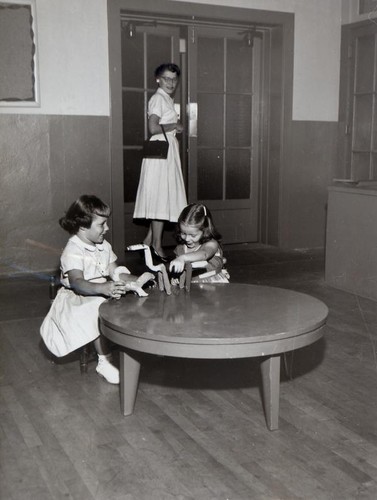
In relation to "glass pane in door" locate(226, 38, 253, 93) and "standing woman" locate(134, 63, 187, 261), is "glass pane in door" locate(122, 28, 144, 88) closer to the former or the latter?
"standing woman" locate(134, 63, 187, 261)

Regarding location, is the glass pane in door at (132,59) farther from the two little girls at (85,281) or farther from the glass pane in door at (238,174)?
the two little girls at (85,281)

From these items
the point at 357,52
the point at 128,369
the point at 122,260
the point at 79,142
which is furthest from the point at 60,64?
the point at 128,369

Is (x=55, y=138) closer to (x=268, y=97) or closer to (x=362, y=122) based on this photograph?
(x=268, y=97)

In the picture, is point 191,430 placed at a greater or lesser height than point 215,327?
lesser

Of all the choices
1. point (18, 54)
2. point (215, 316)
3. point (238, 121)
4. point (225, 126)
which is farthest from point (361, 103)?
point (215, 316)

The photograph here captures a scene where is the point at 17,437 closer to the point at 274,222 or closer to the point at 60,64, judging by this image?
the point at 60,64

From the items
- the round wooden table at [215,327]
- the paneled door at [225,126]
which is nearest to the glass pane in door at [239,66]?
the paneled door at [225,126]

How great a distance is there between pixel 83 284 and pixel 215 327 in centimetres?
75

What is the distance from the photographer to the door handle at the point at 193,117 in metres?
6.08

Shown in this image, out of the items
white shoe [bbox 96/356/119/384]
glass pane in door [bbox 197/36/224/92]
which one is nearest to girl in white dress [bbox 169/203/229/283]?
white shoe [bbox 96/356/119/384]

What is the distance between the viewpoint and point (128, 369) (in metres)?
2.50

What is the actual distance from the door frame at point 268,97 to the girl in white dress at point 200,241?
2279 mm

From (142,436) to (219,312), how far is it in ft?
1.82

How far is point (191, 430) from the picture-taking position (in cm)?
244
